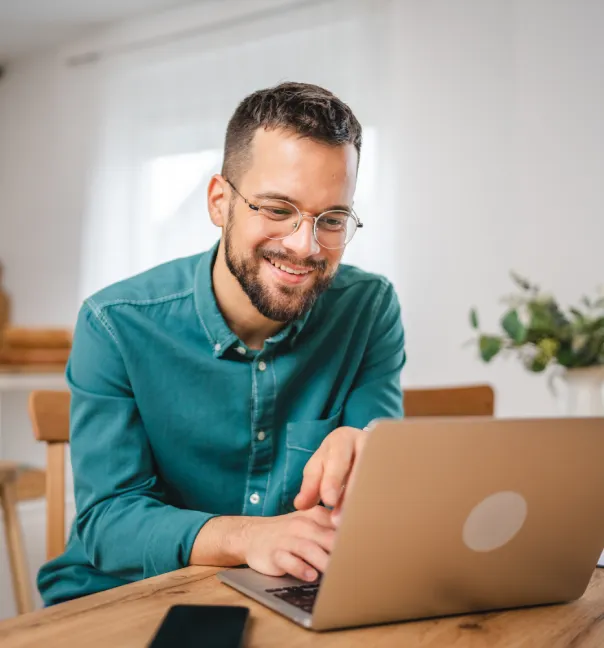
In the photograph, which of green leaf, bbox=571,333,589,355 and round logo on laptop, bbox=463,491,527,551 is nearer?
round logo on laptop, bbox=463,491,527,551

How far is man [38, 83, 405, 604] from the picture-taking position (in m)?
1.04

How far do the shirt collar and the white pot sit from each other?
3.03 ft

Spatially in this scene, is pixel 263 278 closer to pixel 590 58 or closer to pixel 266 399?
pixel 266 399

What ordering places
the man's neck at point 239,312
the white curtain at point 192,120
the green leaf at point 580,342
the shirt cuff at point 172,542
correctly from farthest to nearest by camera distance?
the white curtain at point 192,120
the green leaf at point 580,342
the man's neck at point 239,312
the shirt cuff at point 172,542

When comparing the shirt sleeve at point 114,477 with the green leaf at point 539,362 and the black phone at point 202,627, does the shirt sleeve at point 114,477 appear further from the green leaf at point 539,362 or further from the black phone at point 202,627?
the green leaf at point 539,362

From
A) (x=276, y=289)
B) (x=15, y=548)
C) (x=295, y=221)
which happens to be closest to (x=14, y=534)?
(x=15, y=548)

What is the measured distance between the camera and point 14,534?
205 centimetres

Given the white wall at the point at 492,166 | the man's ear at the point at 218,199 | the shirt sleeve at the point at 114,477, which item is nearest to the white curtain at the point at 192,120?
the white wall at the point at 492,166

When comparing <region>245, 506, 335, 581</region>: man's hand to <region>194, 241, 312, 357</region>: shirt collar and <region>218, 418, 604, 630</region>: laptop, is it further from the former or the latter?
<region>194, 241, 312, 357</region>: shirt collar

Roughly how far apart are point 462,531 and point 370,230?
2.93 meters

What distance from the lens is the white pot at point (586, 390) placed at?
1.80m

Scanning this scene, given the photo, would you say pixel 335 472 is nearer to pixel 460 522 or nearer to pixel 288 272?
pixel 460 522

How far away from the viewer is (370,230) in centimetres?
345

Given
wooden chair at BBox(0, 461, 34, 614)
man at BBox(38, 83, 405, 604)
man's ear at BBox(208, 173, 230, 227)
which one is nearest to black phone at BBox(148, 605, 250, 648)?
man at BBox(38, 83, 405, 604)
